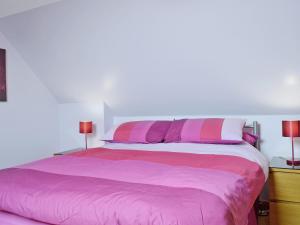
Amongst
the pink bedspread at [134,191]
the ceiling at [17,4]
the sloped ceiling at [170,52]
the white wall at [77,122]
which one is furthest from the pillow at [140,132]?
the ceiling at [17,4]

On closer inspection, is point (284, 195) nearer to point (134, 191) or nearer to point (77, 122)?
point (134, 191)

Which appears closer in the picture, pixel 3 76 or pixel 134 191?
pixel 134 191

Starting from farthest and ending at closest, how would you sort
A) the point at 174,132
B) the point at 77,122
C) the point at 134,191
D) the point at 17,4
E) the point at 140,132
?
the point at 77,122 < the point at 140,132 < the point at 174,132 < the point at 17,4 < the point at 134,191

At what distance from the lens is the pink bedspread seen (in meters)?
1.04

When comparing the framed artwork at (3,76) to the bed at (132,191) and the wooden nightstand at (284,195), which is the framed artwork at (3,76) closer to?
the bed at (132,191)

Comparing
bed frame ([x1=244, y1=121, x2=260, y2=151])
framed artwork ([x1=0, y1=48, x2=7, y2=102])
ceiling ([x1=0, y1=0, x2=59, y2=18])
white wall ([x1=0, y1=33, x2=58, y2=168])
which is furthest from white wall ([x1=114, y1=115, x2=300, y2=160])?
framed artwork ([x1=0, y1=48, x2=7, y2=102])

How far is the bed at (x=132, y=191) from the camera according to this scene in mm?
1040

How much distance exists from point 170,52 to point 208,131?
80cm

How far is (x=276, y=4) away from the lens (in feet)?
6.25

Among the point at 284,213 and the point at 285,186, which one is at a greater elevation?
the point at 285,186

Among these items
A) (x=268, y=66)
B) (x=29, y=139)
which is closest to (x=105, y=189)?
(x=268, y=66)

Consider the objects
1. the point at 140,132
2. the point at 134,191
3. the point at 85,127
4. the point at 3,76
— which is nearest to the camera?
the point at 134,191

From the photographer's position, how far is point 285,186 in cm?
214

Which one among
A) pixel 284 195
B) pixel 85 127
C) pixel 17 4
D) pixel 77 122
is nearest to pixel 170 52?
pixel 17 4
